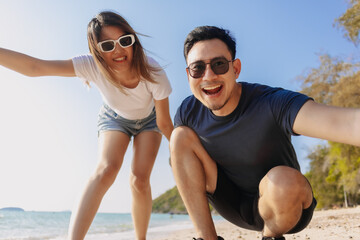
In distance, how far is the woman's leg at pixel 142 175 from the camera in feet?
12.5

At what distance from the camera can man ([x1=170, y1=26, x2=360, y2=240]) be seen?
8.23 feet

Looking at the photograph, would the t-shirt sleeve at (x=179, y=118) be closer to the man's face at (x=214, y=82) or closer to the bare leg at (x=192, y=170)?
the bare leg at (x=192, y=170)

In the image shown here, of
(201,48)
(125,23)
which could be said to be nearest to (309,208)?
(201,48)

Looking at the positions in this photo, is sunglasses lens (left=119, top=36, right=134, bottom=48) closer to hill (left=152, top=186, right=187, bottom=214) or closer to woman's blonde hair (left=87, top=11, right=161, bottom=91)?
woman's blonde hair (left=87, top=11, right=161, bottom=91)

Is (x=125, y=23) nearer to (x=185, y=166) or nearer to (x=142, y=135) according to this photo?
(x=142, y=135)

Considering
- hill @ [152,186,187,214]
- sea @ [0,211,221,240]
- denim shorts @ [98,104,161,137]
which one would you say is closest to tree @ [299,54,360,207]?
sea @ [0,211,221,240]

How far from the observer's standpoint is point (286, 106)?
238 cm

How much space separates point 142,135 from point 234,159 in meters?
1.43

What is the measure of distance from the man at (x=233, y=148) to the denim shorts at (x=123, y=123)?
92 centimetres

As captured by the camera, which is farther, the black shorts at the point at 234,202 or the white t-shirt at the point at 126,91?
the white t-shirt at the point at 126,91

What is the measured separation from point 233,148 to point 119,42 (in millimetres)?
1659

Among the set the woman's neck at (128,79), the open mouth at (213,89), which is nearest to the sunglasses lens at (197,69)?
the open mouth at (213,89)

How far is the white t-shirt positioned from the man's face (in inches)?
31.6

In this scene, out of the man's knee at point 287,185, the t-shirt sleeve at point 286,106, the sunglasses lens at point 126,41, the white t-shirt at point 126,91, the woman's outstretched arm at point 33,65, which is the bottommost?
the man's knee at point 287,185
